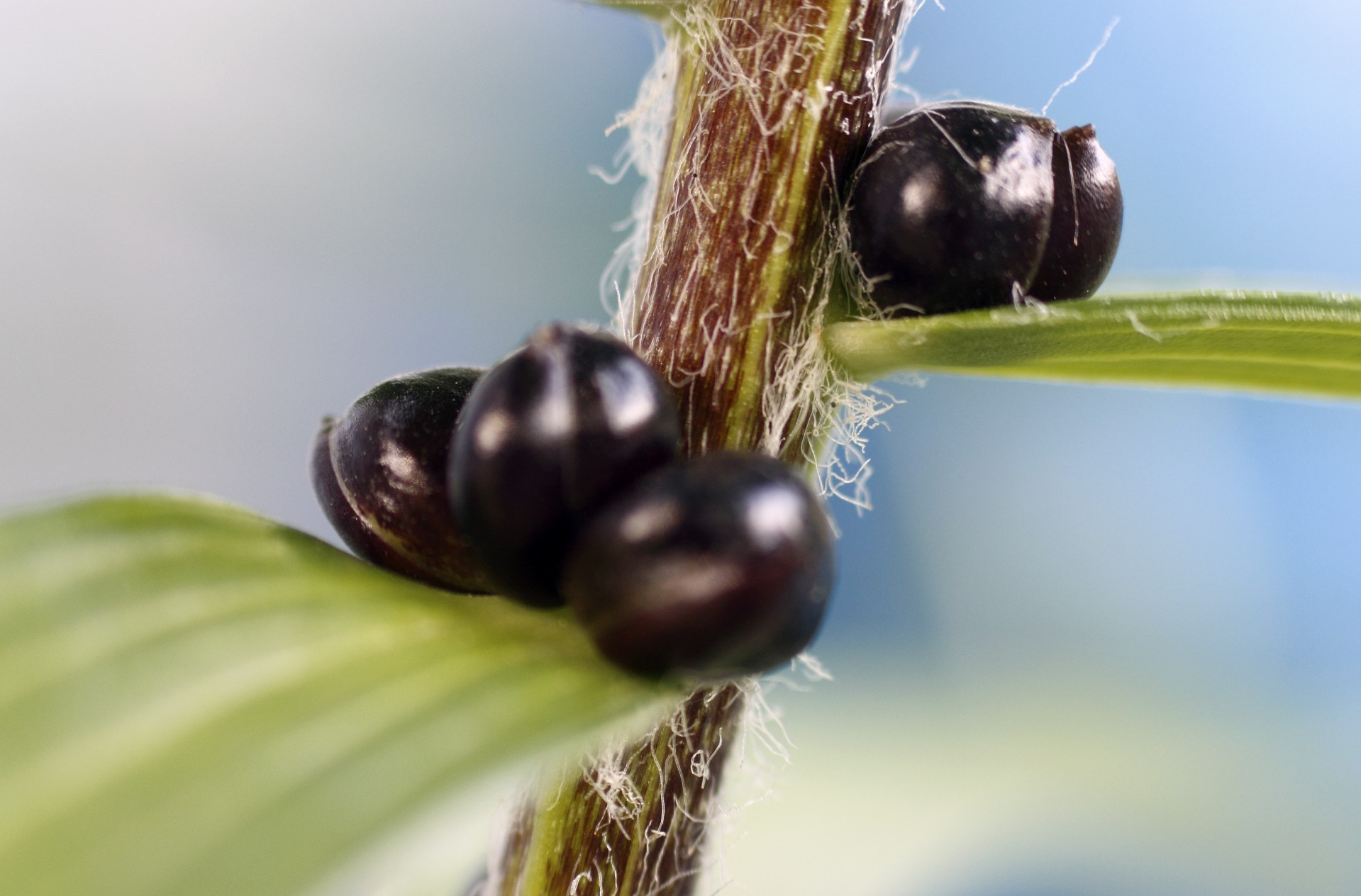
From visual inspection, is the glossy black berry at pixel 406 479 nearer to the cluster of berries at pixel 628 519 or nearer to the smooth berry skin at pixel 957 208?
the cluster of berries at pixel 628 519

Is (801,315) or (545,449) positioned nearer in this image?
(545,449)

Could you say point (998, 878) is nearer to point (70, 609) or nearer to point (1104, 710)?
point (1104, 710)

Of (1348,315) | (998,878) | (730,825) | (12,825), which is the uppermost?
(1348,315)

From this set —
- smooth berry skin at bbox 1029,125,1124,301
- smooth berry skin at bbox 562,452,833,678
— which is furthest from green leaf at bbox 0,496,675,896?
smooth berry skin at bbox 1029,125,1124,301

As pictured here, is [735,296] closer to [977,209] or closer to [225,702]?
[977,209]

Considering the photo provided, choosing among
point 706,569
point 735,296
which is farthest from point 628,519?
point 735,296

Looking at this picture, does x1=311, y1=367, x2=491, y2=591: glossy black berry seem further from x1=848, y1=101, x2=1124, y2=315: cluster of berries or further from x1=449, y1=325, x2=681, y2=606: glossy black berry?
x1=848, y1=101, x2=1124, y2=315: cluster of berries

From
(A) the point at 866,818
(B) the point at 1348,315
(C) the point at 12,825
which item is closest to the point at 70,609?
(C) the point at 12,825
